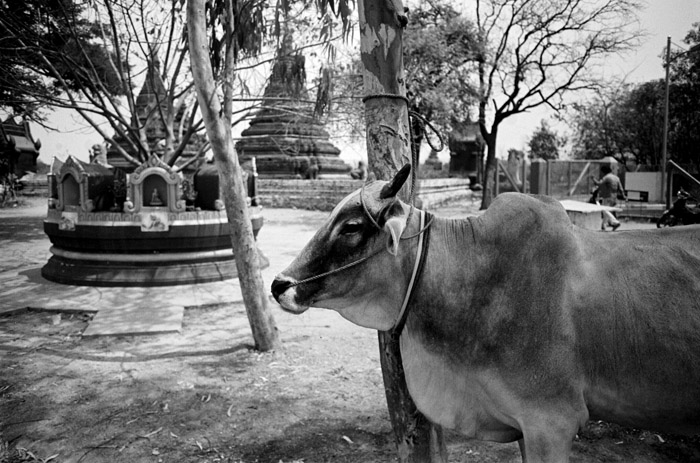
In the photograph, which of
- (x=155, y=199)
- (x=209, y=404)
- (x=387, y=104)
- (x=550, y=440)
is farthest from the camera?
(x=155, y=199)

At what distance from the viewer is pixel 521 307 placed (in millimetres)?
2076

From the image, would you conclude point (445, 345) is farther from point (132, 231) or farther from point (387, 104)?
point (132, 231)

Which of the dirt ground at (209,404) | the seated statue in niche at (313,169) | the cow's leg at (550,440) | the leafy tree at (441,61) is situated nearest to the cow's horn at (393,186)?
the cow's leg at (550,440)

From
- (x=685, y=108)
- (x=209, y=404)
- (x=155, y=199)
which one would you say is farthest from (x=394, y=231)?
(x=685, y=108)

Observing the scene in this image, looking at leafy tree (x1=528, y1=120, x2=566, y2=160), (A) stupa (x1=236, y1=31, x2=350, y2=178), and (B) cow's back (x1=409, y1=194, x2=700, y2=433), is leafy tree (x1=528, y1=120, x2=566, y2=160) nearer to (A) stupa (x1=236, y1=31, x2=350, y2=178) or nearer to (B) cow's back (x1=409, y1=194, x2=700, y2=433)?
(A) stupa (x1=236, y1=31, x2=350, y2=178)

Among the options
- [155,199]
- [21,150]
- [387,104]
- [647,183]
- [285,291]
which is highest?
[21,150]

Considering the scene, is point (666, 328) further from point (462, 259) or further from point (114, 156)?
point (114, 156)

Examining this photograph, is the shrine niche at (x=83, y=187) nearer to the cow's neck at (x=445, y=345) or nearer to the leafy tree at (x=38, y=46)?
the leafy tree at (x=38, y=46)

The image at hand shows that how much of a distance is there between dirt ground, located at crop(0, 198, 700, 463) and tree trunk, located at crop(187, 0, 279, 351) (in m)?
0.37

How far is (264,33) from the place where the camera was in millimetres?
7535

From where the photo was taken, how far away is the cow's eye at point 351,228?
214cm

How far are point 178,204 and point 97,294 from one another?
1.79 meters

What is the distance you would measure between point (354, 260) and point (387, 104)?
1.21 meters

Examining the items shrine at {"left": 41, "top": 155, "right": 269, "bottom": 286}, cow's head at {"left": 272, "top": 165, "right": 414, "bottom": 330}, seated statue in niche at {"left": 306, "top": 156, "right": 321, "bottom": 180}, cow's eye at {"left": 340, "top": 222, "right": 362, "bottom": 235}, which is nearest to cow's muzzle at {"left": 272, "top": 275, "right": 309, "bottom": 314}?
cow's head at {"left": 272, "top": 165, "right": 414, "bottom": 330}
